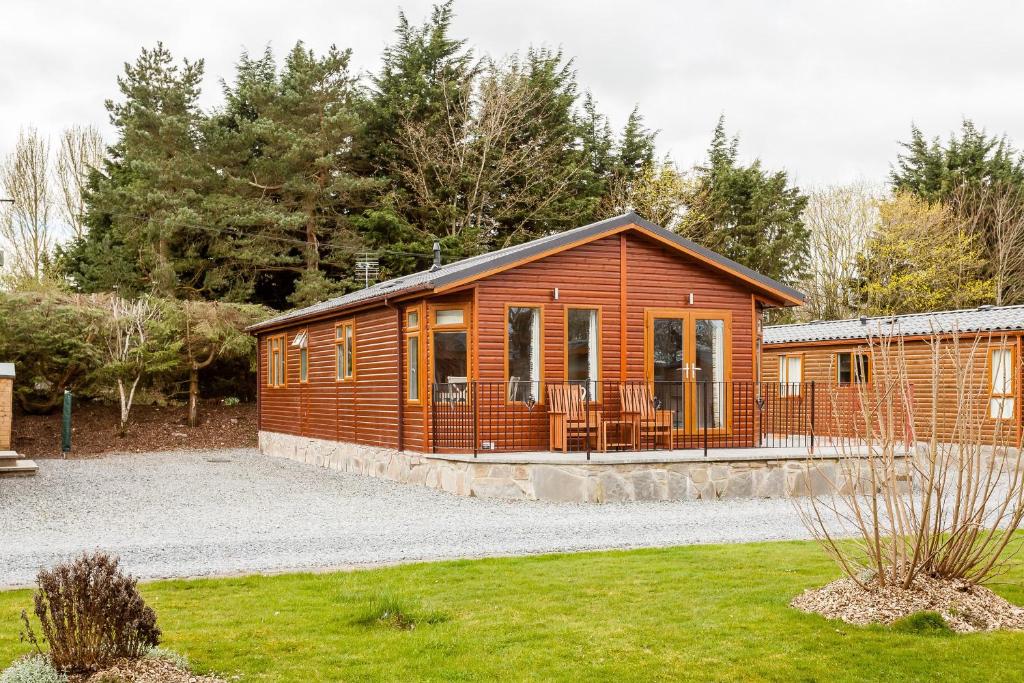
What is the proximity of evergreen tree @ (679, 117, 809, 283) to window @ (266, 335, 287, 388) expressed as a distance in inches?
604

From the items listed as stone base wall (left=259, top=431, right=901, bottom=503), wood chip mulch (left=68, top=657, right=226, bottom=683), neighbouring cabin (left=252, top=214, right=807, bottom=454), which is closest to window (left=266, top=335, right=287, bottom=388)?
neighbouring cabin (left=252, top=214, right=807, bottom=454)

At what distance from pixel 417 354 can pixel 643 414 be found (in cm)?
341

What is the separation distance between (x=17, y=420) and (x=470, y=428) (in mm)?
13734

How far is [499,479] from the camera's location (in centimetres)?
1209

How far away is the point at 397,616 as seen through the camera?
18.7ft

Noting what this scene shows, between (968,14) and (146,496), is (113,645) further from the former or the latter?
(968,14)

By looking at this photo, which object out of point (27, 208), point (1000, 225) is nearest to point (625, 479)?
point (1000, 225)

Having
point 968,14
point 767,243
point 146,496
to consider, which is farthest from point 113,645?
point 767,243

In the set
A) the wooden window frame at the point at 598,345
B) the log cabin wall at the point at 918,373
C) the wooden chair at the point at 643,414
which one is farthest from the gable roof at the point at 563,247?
the wooden chair at the point at 643,414

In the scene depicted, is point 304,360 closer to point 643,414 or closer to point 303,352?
point 303,352

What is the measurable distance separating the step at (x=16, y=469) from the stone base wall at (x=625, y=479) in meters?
6.70

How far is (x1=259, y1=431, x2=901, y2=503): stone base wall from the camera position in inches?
470

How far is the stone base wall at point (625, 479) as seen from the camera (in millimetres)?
11930

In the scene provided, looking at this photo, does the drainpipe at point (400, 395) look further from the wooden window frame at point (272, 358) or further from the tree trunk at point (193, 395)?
the tree trunk at point (193, 395)
